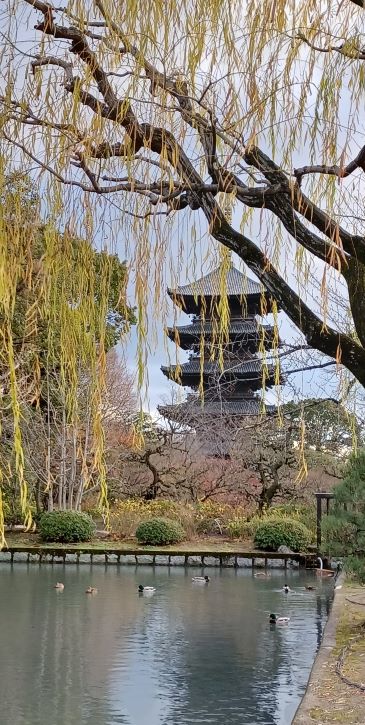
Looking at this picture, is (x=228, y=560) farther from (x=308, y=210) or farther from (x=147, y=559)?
(x=308, y=210)

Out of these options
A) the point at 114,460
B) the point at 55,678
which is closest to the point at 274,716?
the point at 55,678

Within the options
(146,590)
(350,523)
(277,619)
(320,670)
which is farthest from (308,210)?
(146,590)

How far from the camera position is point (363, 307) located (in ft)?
4.63

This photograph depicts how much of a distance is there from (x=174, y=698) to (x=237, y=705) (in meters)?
0.38

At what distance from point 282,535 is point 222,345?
1080 cm

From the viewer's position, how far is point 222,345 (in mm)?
1437

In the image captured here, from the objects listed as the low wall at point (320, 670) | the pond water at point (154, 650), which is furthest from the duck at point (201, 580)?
the low wall at point (320, 670)

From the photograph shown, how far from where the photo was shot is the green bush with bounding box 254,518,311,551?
11.8 metres

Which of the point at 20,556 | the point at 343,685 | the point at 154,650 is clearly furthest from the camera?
the point at 20,556

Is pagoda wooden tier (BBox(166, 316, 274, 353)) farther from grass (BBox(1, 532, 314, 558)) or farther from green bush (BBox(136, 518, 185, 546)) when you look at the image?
green bush (BBox(136, 518, 185, 546))

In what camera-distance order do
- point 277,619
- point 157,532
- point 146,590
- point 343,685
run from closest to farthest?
point 343,685, point 277,619, point 146,590, point 157,532

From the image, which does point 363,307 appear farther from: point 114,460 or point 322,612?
point 114,460

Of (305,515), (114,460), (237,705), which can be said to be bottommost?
(237,705)

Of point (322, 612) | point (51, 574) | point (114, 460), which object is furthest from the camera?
point (114, 460)
